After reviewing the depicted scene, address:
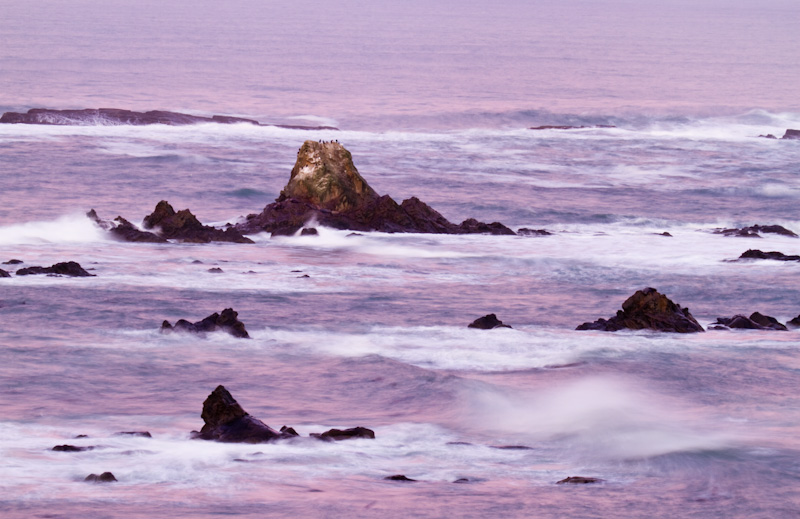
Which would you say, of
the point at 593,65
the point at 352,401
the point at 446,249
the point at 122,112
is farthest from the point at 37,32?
the point at 352,401

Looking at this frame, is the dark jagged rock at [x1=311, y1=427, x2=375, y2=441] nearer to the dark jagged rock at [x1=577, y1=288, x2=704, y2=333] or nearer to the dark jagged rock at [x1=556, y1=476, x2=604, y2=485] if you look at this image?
the dark jagged rock at [x1=556, y1=476, x2=604, y2=485]

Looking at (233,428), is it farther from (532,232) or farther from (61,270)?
(532,232)

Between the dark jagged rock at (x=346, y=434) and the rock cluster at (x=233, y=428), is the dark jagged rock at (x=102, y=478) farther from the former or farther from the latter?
the dark jagged rock at (x=346, y=434)

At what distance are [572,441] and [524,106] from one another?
50.1 meters

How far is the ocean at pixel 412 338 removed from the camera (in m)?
8.18

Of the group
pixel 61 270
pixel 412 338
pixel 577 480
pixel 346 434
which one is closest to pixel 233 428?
pixel 346 434

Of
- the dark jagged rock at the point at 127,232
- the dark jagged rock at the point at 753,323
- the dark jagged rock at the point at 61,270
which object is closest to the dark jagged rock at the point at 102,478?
the dark jagged rock at the point at 753,323

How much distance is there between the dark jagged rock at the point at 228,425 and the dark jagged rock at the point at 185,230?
10841 mm

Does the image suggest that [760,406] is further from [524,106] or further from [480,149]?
[524,106]

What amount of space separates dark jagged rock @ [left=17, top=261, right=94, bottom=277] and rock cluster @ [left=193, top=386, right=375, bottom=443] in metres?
7.33

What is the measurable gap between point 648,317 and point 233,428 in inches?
238

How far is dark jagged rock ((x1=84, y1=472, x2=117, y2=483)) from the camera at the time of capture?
7.79m

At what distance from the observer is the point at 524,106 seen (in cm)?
5884

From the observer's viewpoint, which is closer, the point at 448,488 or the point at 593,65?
the point at 448,488
